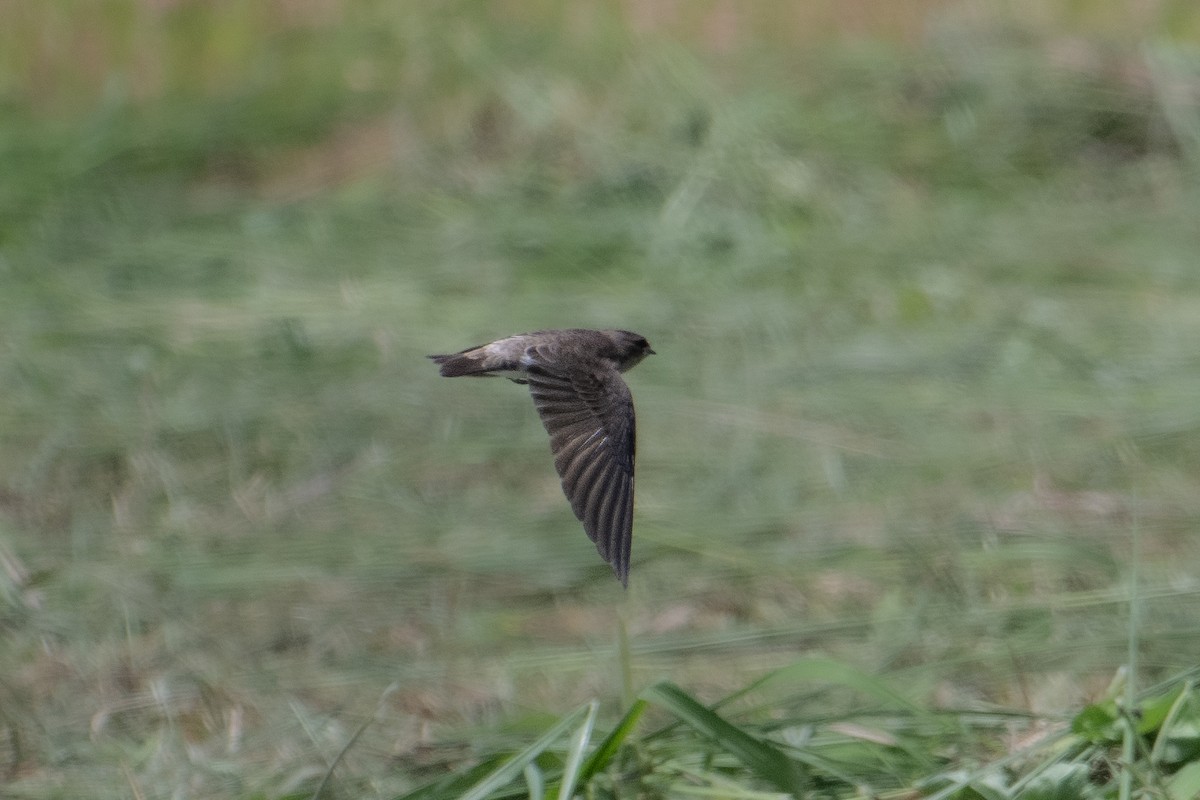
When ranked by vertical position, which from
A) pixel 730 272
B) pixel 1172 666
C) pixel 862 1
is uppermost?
pixel 862 1

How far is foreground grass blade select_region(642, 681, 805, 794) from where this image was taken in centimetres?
165

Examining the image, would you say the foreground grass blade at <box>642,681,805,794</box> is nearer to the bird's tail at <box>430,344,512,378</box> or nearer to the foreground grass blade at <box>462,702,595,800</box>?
the foreground grass blade at <box>462,702,595,800</box>

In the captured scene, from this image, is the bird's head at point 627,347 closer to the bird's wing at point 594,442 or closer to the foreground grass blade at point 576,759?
the bird's wing at point 594,442

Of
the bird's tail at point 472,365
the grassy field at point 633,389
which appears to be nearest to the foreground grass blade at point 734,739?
the grassy field at point 633,389

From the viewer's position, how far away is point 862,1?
589 cm

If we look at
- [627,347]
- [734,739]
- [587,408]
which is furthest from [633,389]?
[734,739]

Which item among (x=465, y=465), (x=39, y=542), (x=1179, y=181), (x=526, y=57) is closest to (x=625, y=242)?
(x=526, y=57)

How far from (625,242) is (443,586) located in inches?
84.2

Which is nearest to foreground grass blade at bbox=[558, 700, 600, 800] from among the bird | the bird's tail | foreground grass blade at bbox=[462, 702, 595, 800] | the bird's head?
foreground grass blade at bbox=[462, 702, 595, 800]

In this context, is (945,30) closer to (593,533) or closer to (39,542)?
(39,542)

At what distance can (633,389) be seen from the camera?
Answer: 12.7 feet

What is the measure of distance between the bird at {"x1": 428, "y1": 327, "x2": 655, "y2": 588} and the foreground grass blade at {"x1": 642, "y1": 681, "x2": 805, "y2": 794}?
128mm

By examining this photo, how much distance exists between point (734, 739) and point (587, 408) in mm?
495

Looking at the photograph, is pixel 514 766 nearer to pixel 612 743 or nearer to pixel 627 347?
pixel 612 743
